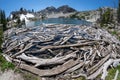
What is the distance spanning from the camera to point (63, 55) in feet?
51.2

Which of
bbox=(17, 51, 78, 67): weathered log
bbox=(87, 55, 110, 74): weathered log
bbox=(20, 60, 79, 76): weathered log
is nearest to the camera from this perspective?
bbox=(20, 60, 79, 76): weathered log

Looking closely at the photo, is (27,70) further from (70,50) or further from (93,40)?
(93,40)

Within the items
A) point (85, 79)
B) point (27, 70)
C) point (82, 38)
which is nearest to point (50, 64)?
point (27, 70)

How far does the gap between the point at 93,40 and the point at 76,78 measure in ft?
22.2

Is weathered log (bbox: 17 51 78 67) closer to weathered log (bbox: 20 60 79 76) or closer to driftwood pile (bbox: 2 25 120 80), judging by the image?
driftwood pile (bbox: 2 25 120 80)

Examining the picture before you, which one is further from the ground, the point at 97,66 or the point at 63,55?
the point at 63,55

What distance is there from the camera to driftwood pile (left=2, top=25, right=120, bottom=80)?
539 inches

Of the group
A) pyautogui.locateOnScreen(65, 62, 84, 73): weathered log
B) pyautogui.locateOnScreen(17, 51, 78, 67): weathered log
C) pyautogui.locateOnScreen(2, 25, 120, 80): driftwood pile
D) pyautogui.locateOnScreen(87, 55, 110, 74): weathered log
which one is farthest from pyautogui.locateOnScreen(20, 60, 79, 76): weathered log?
pyautogui.locateOnScreen(87, 55, 110, 74): weathered log

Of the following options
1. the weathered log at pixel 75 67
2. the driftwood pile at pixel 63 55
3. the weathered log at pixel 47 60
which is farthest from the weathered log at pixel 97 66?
the weathered log at pixel 47 60

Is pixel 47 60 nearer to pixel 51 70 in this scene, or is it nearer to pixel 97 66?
pixel 51 70

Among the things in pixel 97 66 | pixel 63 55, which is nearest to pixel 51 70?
pixel 63 55

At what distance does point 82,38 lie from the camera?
1912 centimetres

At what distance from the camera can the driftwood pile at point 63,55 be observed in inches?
539

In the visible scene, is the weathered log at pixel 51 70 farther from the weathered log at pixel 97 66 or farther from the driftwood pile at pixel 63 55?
the weathered log at pixel 97 66
